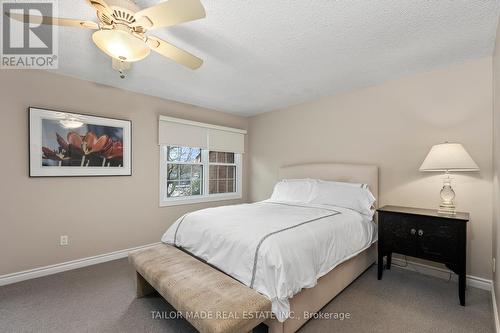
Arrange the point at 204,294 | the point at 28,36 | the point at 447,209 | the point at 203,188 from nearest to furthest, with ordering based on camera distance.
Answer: the point at 204,294 < the point at 28,36 < the point at 447,209 < the point at 203,188

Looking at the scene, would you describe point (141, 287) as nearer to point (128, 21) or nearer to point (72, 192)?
point (72, 192)

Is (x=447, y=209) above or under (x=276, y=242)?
above

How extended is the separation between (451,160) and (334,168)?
1411mm

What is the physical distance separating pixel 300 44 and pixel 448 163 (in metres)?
1.86

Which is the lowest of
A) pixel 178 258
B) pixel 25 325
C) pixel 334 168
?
pixel 25 325

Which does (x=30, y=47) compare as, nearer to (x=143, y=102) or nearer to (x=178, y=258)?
(x=143, y=102)

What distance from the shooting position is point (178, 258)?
210cm

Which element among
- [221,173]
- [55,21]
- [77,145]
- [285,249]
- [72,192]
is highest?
[55,21]

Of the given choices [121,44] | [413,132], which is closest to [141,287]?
[121,44]

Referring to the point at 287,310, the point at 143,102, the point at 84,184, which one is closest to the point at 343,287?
the point at 287,310

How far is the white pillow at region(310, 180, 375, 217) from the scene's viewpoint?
286 centimetres

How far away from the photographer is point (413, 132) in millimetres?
2854

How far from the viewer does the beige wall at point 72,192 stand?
2.52 meters

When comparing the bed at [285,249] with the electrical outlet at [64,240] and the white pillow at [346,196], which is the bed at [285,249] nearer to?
the white pillow at [346,196]
